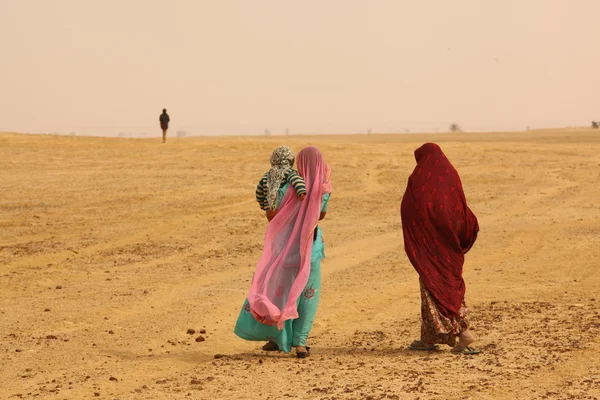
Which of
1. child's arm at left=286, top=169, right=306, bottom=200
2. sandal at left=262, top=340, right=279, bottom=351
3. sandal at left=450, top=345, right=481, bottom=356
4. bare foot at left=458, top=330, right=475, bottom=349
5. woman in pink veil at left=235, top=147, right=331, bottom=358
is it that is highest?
child's arm at left=286, top=169, right=306, bottom=200

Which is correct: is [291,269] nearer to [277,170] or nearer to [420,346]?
[277,170]

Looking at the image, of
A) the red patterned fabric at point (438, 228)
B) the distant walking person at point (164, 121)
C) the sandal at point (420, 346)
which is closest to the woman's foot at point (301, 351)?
the sandal at point (420, 346)

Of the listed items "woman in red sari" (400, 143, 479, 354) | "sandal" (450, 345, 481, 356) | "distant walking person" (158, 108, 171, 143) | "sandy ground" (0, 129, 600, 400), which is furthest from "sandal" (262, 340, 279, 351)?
"distant walking person" (158, 108, 171, 143)

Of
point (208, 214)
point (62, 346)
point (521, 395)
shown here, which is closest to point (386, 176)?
point (208, 214)

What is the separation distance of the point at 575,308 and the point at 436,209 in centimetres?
276

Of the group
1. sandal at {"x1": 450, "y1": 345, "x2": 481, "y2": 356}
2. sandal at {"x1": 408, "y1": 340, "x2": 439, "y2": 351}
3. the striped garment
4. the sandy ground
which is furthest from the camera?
sandal at {"x1": 408, "y1": 340, "x2": 439, "y2": 351}

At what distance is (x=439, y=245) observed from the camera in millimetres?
8961

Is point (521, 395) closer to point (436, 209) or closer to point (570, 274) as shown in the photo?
point (436, 209)

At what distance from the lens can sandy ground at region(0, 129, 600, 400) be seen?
815 cm

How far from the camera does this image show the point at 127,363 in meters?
8.93

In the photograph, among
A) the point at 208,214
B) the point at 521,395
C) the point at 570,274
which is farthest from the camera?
the point at 208,214

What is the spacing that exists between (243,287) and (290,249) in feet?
13.6

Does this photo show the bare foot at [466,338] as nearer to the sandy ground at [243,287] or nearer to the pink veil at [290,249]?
the sandy ground at [243,287]

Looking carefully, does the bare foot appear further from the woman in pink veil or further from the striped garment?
the striped garment
